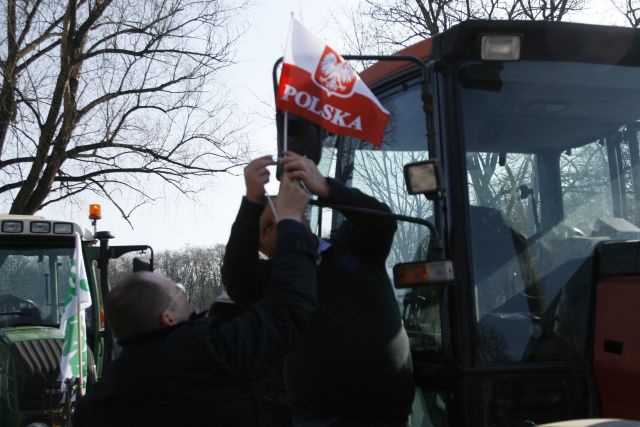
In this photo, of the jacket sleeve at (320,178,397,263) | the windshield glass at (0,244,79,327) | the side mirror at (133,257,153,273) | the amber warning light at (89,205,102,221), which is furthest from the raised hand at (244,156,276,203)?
the amber warning light at (89,205,102,221)

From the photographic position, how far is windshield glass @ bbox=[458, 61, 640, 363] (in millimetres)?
2590

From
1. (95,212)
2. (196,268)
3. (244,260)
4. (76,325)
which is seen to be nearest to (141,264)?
(76,325)

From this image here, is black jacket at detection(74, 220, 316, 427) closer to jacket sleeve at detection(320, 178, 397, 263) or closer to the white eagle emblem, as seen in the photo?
jacket sleeve at detection(320, 178, 397, 263)

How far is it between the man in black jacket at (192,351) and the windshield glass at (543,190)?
0.86 meters

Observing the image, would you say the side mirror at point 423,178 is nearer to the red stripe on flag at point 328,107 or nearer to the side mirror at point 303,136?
the red stripe on flag at point 328,107

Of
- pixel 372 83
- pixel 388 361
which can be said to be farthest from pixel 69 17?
pixel 388 361

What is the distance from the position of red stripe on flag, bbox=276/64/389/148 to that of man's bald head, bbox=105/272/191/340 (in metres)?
0.76

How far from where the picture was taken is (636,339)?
239cm

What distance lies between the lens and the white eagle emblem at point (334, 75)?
2512 mm

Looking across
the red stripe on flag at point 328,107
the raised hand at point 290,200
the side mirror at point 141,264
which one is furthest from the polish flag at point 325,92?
the side mirror at point 141,264

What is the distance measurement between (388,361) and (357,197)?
567 mm

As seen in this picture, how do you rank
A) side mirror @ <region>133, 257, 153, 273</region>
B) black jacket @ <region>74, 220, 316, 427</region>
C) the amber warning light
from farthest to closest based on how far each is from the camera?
1. the amber warning light
2. side mirror @ <region>133, 257, 153, 273</region>
3. black jacket @ <region>74, 220, 316, 427</region>

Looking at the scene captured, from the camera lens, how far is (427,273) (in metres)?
2.49

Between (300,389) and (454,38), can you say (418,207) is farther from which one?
(300,389)
